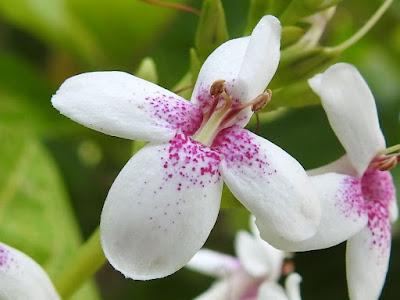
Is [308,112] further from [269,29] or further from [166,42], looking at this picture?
[269,29]

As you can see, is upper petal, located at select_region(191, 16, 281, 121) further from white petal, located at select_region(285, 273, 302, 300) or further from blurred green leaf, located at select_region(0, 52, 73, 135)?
blurred green leaf, located at select_region(0, 52, 73, 135)

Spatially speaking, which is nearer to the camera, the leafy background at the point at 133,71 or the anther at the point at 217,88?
the anther at the point at 217,88

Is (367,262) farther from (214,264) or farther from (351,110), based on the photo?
(214,264)

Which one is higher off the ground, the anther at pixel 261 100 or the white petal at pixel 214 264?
the anther at pixel 261 100

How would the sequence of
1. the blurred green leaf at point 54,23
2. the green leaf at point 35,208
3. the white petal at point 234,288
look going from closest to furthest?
the white petal at point 234,288 < the green leaf at point 35,208 < the blurred green leaf at point 54,23

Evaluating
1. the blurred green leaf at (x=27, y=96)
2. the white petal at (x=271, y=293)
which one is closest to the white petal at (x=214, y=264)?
the white petal at (x=271, y=293)

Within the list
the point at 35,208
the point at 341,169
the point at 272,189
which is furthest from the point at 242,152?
the point at 35,208

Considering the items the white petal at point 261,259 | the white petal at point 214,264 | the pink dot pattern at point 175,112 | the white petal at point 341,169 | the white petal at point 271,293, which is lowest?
the white petal at point 214,264

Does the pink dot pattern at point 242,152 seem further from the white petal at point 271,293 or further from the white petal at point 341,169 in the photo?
the white petal at point 271,293
